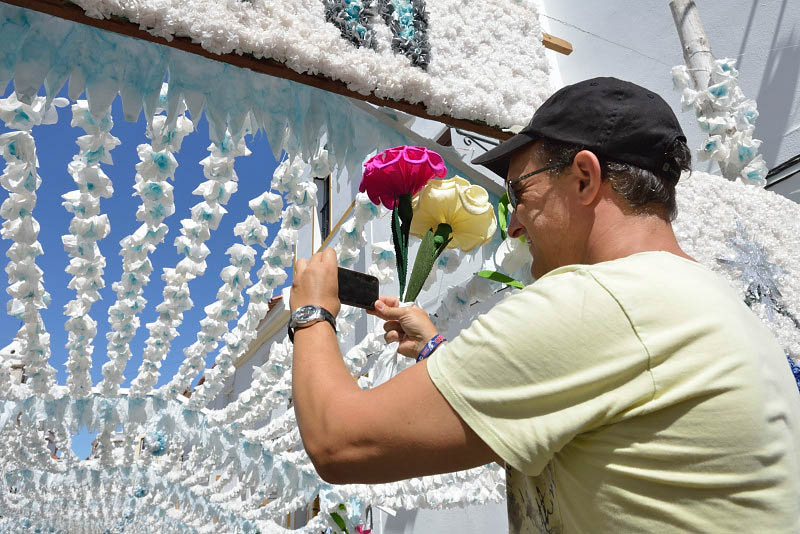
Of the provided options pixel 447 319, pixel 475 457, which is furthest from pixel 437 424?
pixel 447 319

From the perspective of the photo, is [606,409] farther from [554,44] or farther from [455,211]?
[554,44]

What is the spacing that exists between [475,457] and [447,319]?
7.35 feet

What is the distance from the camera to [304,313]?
1.06 metres

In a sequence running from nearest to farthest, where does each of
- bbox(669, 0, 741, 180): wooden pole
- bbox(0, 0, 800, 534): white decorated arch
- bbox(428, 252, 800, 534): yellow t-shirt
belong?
bbox(428, 252, 800, 534): yellow t-shirt
bbox(0, 0, 800, 534): white decorated arch
bbox(669, 0, 741, 180): wooden pole

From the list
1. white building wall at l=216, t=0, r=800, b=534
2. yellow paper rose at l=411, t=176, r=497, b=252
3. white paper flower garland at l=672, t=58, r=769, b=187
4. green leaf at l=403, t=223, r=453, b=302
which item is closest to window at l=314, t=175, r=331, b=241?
white building wall at l=216, t=0, r=800, b=534

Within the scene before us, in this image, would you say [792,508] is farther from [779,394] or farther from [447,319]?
[447,319]

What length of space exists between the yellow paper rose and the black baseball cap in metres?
0.64

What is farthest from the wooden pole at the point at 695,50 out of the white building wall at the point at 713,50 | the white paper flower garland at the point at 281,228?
the white paper flower garland at the point at 281,228

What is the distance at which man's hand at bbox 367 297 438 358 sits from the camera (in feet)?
4.38

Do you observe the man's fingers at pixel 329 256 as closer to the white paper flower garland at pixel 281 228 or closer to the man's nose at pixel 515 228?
the man's nose at pixel 515 228

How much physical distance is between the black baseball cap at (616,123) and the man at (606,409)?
220mm

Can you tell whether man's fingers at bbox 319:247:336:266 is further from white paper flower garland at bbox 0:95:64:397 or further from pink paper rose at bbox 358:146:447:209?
white paper flower garland at bbox 0:95:64:397

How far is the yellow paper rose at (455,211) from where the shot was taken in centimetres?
169

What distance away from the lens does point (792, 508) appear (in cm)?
77
